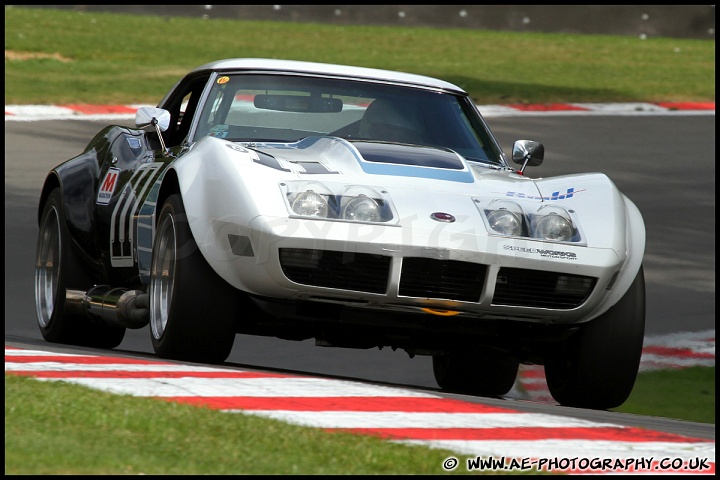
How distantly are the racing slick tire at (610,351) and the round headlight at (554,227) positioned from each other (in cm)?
45

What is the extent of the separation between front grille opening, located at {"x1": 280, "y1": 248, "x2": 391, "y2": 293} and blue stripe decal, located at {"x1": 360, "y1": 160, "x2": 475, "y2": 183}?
0.47m

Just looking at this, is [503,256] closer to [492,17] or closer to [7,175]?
[7,175]

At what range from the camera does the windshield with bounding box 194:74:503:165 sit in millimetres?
6918

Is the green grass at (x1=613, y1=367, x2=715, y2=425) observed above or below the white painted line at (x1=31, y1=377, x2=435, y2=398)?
below

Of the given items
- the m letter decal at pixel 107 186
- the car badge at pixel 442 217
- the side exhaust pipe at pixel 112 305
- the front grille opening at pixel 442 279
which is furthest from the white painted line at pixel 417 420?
the m letter decal at pixel 107 186

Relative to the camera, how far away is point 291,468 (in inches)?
147

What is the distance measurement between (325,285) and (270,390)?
735 mm

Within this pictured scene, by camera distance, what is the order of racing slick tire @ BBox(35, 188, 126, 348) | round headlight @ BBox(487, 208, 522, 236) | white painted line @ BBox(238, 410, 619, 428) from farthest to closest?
racing slick tire @ BBox(35, 188, 126, 348)
round headlight @ BBox(487, 208, 522, 236)
white painted line @ BBox(238, 410, 619, 428)

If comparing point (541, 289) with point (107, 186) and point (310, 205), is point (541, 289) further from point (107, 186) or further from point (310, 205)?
point (107, 186)

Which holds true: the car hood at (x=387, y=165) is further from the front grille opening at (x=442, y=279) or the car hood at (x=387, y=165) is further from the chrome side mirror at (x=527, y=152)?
the chrome side mirror at (x=527, y=152)

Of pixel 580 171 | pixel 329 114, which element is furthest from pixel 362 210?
pixel 580 171

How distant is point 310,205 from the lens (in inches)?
225

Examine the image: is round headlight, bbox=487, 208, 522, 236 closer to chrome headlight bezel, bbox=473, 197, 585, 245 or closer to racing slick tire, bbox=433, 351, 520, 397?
chrome headlight bezel, bbox=473, 197, 585, 245

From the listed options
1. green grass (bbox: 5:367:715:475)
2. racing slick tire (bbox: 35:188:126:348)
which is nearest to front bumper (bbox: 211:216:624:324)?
green grass (bbox: 5:367:715:475)
